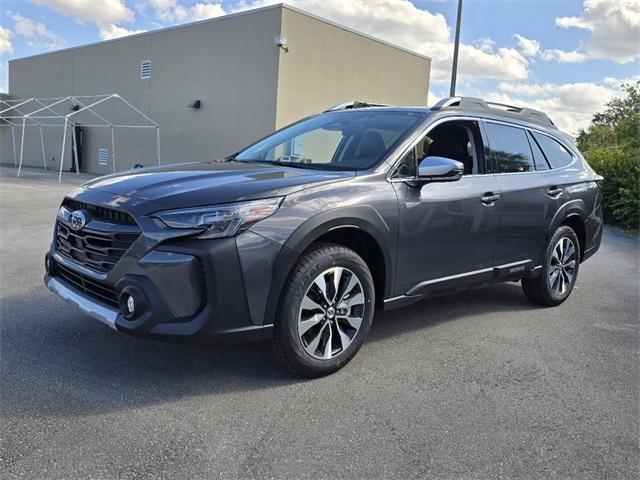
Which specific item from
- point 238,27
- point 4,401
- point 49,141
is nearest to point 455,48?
point 238,27

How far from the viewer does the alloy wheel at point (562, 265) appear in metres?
5.40

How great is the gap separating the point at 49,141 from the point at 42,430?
30488 mm

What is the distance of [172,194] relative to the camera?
3.13 meters

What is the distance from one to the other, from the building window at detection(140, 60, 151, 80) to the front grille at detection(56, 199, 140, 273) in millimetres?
20917

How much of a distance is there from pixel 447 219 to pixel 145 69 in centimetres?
2154

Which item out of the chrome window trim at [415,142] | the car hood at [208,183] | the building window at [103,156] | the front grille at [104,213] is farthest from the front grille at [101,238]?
the building window at [103,156]

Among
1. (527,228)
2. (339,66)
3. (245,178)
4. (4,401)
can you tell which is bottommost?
(4,401)

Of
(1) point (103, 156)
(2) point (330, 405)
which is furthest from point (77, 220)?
(1) point (103, 156)

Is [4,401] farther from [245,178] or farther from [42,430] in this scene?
[245,178]

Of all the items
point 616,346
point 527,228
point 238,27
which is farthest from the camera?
point 238,27

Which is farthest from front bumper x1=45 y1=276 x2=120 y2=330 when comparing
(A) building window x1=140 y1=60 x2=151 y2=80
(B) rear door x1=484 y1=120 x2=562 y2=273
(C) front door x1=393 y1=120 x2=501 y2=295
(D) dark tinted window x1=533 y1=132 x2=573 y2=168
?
(A) building window x1=140 y1=60 x2=151 y2=80

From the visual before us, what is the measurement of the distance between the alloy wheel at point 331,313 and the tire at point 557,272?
2.48 metres

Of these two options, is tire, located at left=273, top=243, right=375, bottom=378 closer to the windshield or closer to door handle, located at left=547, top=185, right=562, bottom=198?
the windshield

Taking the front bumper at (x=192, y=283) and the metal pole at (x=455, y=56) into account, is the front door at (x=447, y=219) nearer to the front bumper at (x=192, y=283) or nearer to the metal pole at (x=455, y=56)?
the front bumper at (x=192, y=283)
